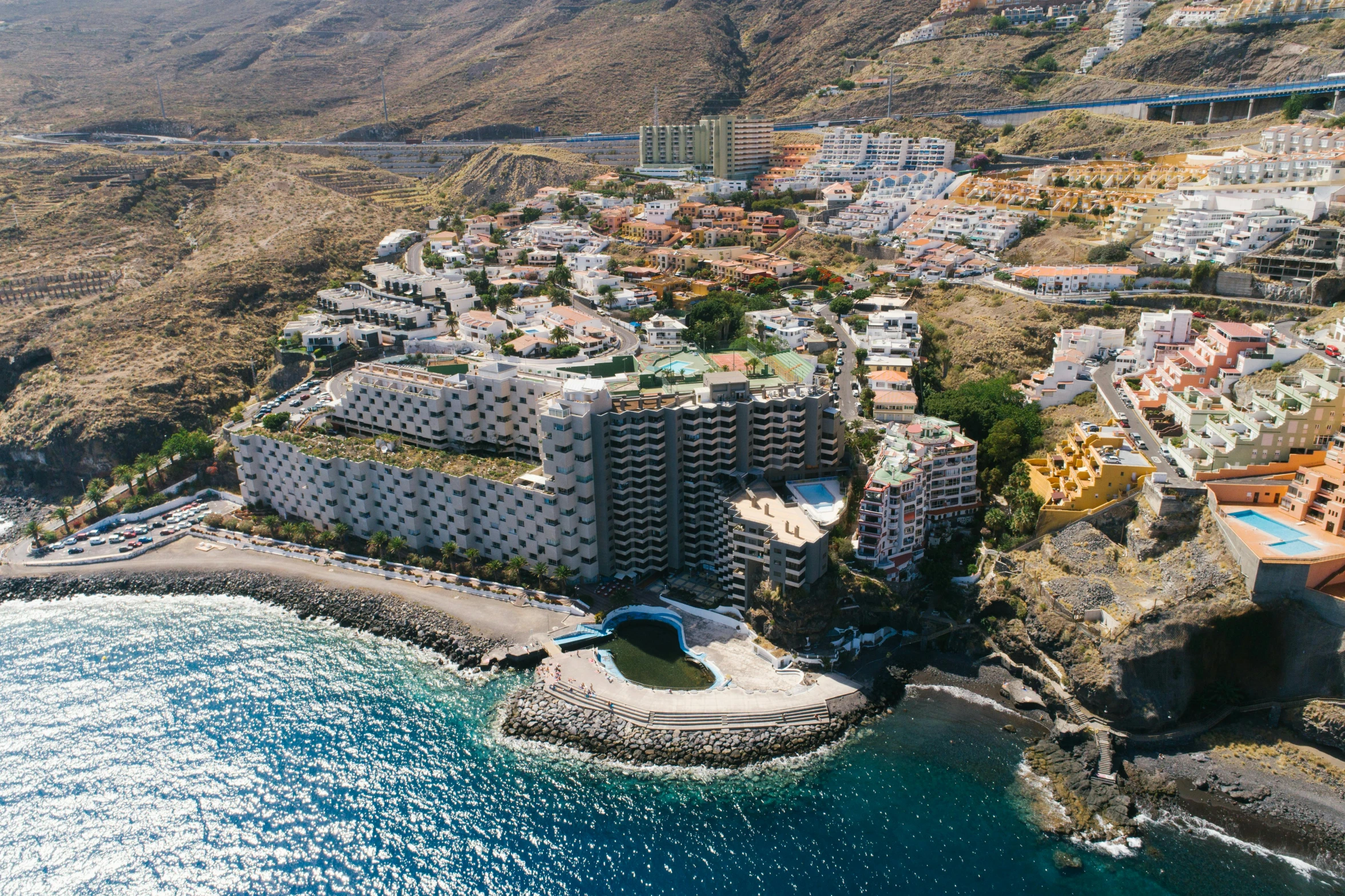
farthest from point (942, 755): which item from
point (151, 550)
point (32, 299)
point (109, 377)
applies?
point (32, 299)

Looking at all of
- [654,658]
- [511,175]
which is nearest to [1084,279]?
[654,658]

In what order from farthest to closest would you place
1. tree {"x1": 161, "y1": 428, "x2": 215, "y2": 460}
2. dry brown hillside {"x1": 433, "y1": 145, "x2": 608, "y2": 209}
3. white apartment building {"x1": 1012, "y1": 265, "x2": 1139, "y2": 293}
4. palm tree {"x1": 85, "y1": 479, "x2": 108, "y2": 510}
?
1. dry brown hillside {"x1": 433, "y1": 145, "x2": 608, "y2": 209}
2. white apartment building {"x1": 1012, "y1": 265, "x2": 1139, "y2": 293}
3. tree {"x1": 161, "y1": 428, "x2": 215, "y2": 460}
4. palm tree {"x1": 85, "y1": 479, "x2": 108, "y2": 510}

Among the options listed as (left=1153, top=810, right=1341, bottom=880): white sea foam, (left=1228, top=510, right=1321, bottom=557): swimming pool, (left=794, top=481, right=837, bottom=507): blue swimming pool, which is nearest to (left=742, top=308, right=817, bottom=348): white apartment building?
(left=794, top=481, right=837, bottom=507): blue swimming pool

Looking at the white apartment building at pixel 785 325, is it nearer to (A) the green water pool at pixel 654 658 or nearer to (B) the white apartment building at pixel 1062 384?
(B) the white apartment building at pixel 1062 384

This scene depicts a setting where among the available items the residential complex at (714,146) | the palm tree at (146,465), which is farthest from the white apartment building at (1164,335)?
the residential complex at (714,146)

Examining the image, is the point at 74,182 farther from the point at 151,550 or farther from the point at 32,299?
the point at 151,550

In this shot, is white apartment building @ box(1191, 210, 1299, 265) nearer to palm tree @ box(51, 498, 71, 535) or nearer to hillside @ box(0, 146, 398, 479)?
hillside @ box(0, 146, 398, 479)

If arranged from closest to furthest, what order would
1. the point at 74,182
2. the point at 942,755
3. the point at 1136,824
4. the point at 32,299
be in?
the point at 1136,824
the point at 942,755
the point at 32,299
the point at 74,182
